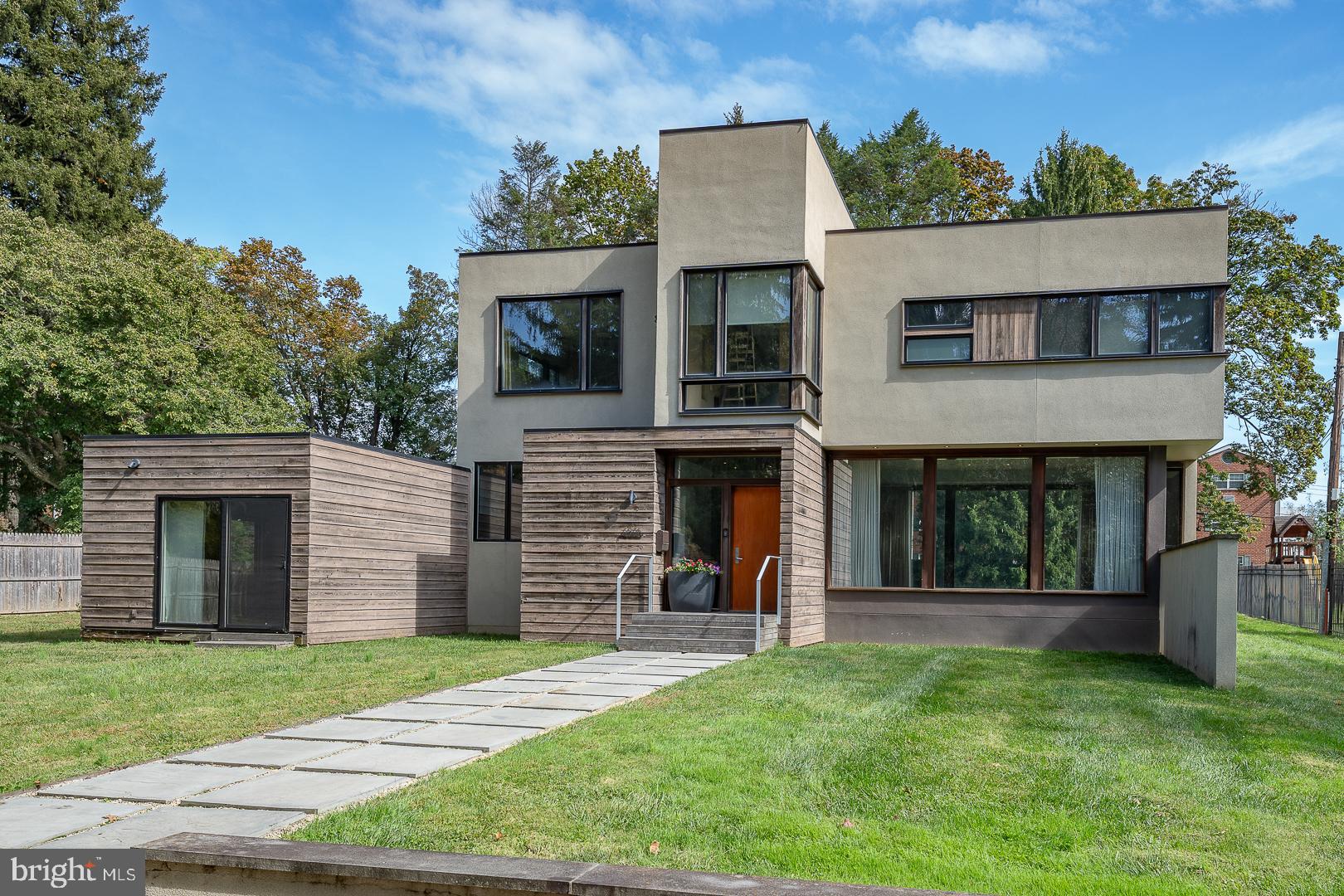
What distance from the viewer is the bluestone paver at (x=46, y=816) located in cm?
421

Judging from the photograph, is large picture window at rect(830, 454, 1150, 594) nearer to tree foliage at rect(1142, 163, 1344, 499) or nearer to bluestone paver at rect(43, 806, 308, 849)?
tree foliage at rect(1142, 163, 1344, 499)

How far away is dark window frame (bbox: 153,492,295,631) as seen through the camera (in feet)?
42.9

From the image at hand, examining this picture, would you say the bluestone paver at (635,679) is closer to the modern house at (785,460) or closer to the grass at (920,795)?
the grass at (920,795)

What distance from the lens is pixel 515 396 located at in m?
16.5

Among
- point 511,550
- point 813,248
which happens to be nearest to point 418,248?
point 511,550

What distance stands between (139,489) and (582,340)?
6396 millimetres

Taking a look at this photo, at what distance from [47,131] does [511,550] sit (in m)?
20.3

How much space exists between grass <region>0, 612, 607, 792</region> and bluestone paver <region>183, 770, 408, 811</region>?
1.03m

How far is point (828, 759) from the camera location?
5738 mm

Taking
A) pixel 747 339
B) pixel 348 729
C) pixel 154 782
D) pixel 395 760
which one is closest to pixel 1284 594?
pixel 747 339

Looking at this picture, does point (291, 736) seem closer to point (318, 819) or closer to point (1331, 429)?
point (318, 819)

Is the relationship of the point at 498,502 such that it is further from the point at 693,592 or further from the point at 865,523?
the point at 865,523

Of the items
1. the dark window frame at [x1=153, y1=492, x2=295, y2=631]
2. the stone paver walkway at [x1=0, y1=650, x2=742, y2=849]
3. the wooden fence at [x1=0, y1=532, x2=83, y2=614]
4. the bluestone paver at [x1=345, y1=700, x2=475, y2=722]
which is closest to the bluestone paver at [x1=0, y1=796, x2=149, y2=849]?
the stone paver walkway at [x1=0, y1=650, x2=742, y2=849]

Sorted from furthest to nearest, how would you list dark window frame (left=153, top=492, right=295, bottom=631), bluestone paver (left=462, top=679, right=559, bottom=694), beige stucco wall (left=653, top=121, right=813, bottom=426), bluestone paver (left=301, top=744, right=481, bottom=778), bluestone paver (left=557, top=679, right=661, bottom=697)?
beige stucco wall (left=653, top=121, right=813, bottom=426) < dark window frame (left=153, top=492, right=295, bottom=631) < bluestone paver (left=462, top=679, right=559, bottom=694) < bluestone paver (left=557, top=679, right=661, bottom=697) < bluestone paver (left=301, top=744, right=481, bottom=778)
